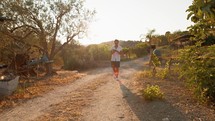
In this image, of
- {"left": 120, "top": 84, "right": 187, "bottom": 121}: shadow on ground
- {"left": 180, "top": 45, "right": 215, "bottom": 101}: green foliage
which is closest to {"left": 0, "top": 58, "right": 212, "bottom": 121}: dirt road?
{"left": 120, "top": 84, "right": 187, "bottom": 121}: shadow on ground

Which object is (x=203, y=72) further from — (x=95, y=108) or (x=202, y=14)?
(x=202, y=14)

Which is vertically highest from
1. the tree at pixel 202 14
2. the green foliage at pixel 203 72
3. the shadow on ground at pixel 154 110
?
the tree at pixel 202 14

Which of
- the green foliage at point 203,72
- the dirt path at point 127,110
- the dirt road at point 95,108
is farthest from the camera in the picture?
the green foliage at point 203,72

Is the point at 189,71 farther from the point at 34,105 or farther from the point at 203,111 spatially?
the point at 34,105

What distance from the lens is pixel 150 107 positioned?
342 inches

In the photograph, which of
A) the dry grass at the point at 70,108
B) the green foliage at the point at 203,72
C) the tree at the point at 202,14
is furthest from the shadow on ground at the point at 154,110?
the tree at the point at 202,14

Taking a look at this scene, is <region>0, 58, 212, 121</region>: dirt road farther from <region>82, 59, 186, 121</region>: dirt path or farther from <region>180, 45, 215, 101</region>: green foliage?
<region>180, 45, 215, 101</region>: green foliage

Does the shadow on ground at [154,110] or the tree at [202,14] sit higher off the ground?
the tree at [202,14]

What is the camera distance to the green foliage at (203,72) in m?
9.12

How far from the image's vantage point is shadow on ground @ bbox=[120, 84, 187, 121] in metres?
7.66

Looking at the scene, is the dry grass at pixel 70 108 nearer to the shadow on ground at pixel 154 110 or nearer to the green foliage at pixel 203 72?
the shadow on ground at pixel 154 110

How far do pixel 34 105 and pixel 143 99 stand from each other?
12.8 ft

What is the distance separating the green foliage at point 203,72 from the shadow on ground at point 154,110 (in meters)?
1.39

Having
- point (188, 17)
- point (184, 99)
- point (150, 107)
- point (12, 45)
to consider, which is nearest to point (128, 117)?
point (150, 107)
